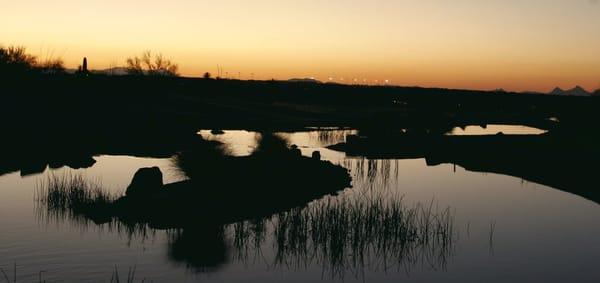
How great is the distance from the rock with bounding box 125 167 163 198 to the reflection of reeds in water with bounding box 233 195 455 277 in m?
3.51

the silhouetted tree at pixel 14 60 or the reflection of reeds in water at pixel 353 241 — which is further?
the silhouetted tree at pixel 14 60

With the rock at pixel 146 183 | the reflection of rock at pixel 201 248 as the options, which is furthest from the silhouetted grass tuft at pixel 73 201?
the reflection of rock at pixel 201 248

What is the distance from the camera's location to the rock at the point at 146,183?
22.2 m

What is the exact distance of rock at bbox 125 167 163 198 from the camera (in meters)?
22.2

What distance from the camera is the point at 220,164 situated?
95.8 feet

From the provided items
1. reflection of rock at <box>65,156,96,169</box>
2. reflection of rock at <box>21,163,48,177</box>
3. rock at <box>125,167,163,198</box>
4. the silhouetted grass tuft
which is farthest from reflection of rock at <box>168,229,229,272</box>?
reflection of rock at <box>65,156,96,169</box>

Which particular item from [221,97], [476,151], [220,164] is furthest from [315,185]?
[221,97]

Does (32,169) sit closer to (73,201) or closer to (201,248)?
(73,201)

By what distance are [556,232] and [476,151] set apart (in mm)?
24405

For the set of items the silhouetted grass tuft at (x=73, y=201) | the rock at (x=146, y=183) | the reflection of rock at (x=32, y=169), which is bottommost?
the reflection of rock at (x=32, y=169)

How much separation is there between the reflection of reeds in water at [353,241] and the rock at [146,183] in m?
3.51

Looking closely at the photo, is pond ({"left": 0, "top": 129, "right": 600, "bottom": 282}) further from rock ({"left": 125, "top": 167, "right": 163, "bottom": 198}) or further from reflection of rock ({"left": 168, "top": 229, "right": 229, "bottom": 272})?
rock ({"left": 125, "top": 167, "right": 163, "bottom": 198})

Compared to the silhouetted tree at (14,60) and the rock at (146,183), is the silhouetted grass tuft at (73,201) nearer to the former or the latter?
the rock at (146,183)

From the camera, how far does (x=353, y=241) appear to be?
1947cm
